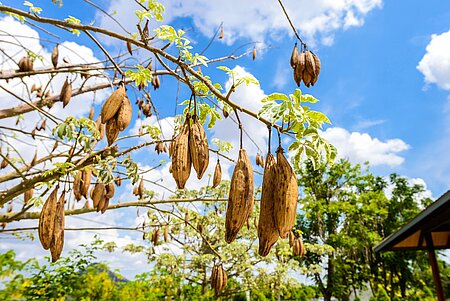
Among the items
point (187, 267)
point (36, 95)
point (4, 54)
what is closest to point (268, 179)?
point (4, 54)

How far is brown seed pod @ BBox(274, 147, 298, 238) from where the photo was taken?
2.38 ft

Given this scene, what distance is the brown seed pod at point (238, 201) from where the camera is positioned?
29.6 inches

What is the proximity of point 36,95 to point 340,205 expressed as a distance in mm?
16448

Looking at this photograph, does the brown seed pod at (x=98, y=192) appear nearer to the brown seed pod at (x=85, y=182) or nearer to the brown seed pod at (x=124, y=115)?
the brown seed pod at (x=85, y=182)

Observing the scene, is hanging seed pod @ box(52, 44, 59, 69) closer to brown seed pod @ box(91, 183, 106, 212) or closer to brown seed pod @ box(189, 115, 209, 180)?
brown seed pod @ box(91, 183, 106, 212)

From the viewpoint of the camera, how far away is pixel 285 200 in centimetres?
73

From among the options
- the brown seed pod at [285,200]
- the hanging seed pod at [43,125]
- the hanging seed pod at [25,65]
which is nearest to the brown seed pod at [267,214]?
the brown seed pod at [285,200]

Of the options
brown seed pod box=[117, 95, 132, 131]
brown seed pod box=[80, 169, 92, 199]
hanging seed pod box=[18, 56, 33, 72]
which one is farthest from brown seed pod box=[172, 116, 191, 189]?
hanging seed pod box=[18, 56, 33, 72]

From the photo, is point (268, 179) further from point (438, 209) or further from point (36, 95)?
point (438, 209)

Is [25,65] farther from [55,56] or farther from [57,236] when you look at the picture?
[57,236]

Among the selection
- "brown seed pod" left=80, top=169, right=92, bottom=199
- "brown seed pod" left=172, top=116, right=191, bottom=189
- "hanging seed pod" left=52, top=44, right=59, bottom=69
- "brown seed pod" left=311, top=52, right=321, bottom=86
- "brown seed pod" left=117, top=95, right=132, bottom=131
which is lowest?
"brown seed pod" left=172, top=116, right=191, bottom=189

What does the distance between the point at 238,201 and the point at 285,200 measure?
10cm

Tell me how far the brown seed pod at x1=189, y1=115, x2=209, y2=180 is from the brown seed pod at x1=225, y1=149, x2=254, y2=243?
9 cm

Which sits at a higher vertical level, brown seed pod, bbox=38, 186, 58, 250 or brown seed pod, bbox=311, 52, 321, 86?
brown seed pod, bbox=311, 52, 321, 86
